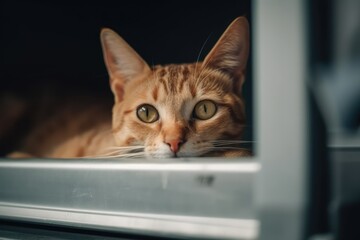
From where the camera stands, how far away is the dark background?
3.99 ft

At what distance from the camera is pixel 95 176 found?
660 mm

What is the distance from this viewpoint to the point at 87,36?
1460 mm

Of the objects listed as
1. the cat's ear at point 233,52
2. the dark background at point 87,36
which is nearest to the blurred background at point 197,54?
the dark background at point 87,36

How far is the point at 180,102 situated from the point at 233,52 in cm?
16

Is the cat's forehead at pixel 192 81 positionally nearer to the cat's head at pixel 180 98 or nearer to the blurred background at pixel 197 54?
the cat's head at pixel 180 98

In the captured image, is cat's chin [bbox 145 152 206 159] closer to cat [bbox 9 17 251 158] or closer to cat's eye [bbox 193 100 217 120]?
cat [bbox 9 17 251 158]

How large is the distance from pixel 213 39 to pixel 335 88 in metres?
0.45

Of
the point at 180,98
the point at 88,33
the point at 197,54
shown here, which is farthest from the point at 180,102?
the point at 88,33

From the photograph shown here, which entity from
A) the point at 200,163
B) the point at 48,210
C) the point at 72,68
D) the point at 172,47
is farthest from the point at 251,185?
the point at 72,68

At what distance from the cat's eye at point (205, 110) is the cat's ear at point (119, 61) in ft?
0.62

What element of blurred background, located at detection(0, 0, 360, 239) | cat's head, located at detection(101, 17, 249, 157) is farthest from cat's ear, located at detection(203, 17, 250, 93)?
blurred background, located at detection(0, 0, 360, 239)

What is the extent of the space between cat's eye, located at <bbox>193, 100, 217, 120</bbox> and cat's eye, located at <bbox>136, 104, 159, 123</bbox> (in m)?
0.09

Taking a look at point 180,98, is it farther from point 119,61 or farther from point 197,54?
point 197,54

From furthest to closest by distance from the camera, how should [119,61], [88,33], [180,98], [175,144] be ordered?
[88,33] → [119,61] → [180,98] → [175,144]
